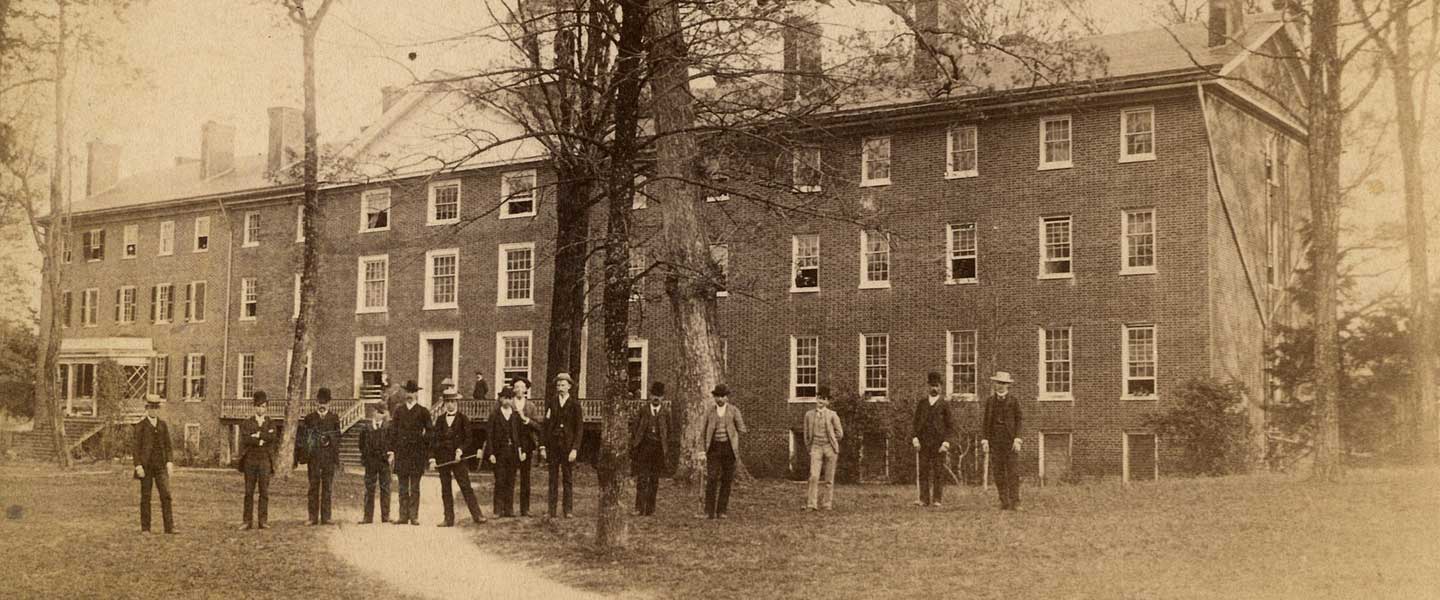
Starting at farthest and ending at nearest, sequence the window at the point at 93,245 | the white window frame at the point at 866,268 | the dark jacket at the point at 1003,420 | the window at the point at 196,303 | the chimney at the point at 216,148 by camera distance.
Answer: the window at the point at 196,303
the white window frame at the point at 866,268
the window at the point at 93,245
the chimney at the point at 216,148
the dark jacket at the point at 1003,420

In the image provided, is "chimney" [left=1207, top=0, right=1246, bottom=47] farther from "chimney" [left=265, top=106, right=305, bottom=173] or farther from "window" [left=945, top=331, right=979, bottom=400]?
"chimney" [left=265, top=106, right=305, bottom=173]

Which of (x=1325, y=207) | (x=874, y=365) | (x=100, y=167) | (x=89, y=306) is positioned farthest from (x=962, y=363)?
(x=89, y=306)

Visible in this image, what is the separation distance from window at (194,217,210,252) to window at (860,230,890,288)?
16285 mm

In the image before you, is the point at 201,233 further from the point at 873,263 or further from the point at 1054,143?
the point at 1054,143

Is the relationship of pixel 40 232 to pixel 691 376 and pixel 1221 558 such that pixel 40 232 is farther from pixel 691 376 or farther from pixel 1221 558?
pixel 1221 558

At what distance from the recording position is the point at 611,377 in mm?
12438

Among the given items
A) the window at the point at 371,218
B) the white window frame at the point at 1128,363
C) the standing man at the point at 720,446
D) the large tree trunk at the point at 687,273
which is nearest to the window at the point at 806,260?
the white window frame at the point at 1128,363

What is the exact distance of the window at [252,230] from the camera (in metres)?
37.8

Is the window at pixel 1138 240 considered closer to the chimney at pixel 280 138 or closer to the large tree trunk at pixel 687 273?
the large tree trunk at pixel 687 273

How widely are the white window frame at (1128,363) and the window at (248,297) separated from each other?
24.6 m

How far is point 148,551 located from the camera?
43.9 feet

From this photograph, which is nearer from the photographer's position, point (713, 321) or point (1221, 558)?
point (1221, 558)

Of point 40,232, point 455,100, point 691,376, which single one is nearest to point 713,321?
point 691,376

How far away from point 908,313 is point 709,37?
17.4 metres
